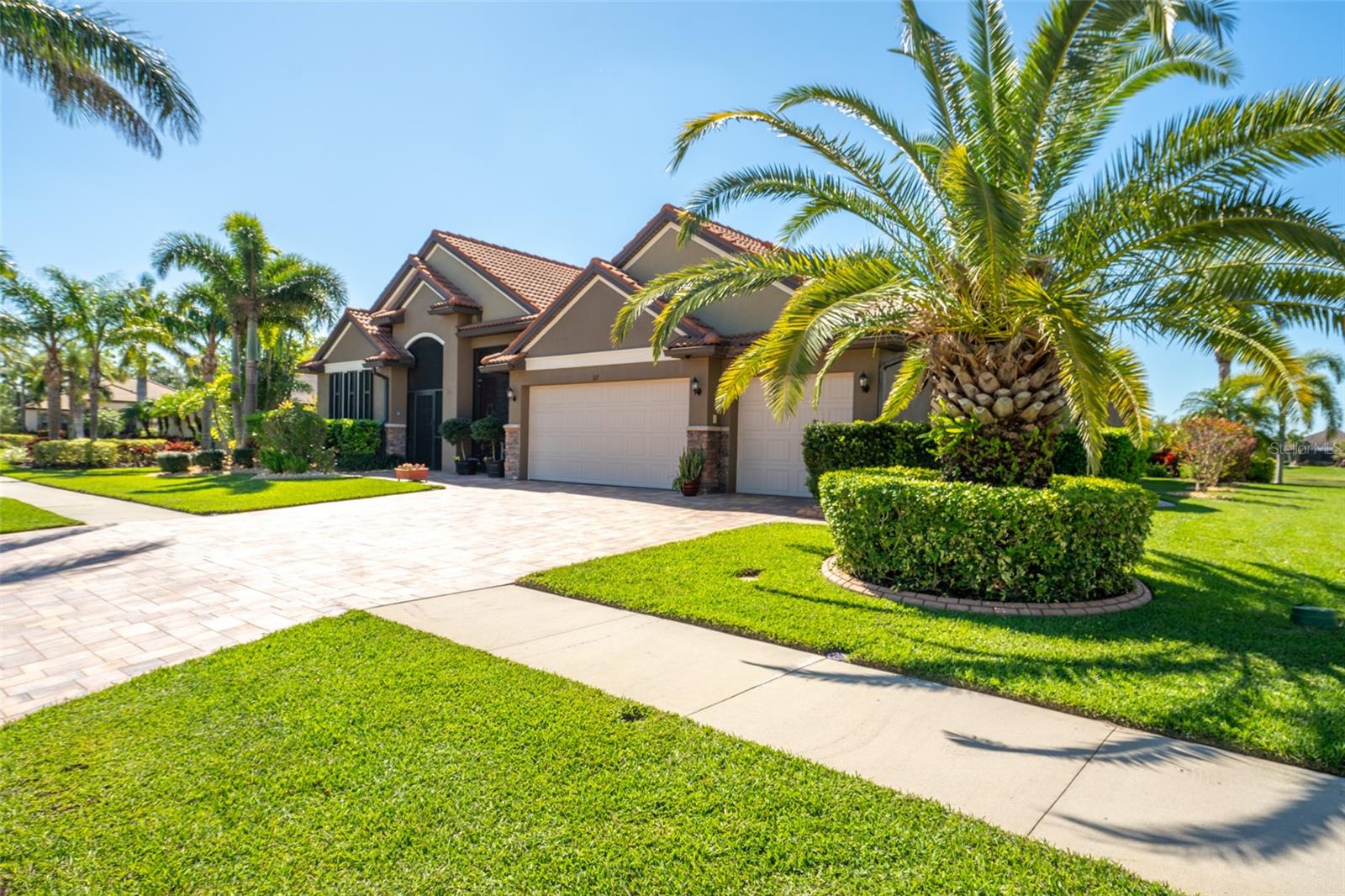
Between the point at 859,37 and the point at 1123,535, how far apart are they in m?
7.66

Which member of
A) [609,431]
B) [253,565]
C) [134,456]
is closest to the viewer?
[253,565]

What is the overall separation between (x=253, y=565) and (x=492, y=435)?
13.0m

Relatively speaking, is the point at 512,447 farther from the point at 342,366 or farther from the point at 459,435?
the point at 342,366

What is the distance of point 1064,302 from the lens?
6.76 m

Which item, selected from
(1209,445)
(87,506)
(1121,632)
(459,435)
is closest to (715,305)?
(459,435)

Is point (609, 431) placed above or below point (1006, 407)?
below

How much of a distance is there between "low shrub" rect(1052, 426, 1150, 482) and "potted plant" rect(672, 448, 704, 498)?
721cm

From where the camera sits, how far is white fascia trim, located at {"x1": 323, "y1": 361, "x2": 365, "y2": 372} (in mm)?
24781

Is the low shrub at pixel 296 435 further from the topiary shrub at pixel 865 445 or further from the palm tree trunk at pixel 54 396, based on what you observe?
the palm tree trunk at pixel 54 396

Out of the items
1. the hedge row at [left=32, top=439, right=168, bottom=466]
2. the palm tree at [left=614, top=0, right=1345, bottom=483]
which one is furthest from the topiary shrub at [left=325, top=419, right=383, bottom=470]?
the palm tree at [left=614, top=0, right=1345, bottom=483]

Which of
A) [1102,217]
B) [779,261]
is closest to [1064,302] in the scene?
[1102,217]

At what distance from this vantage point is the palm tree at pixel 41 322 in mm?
28875

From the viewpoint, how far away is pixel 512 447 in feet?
65.6

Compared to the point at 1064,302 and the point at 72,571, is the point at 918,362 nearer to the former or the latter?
the point at 1064,302
